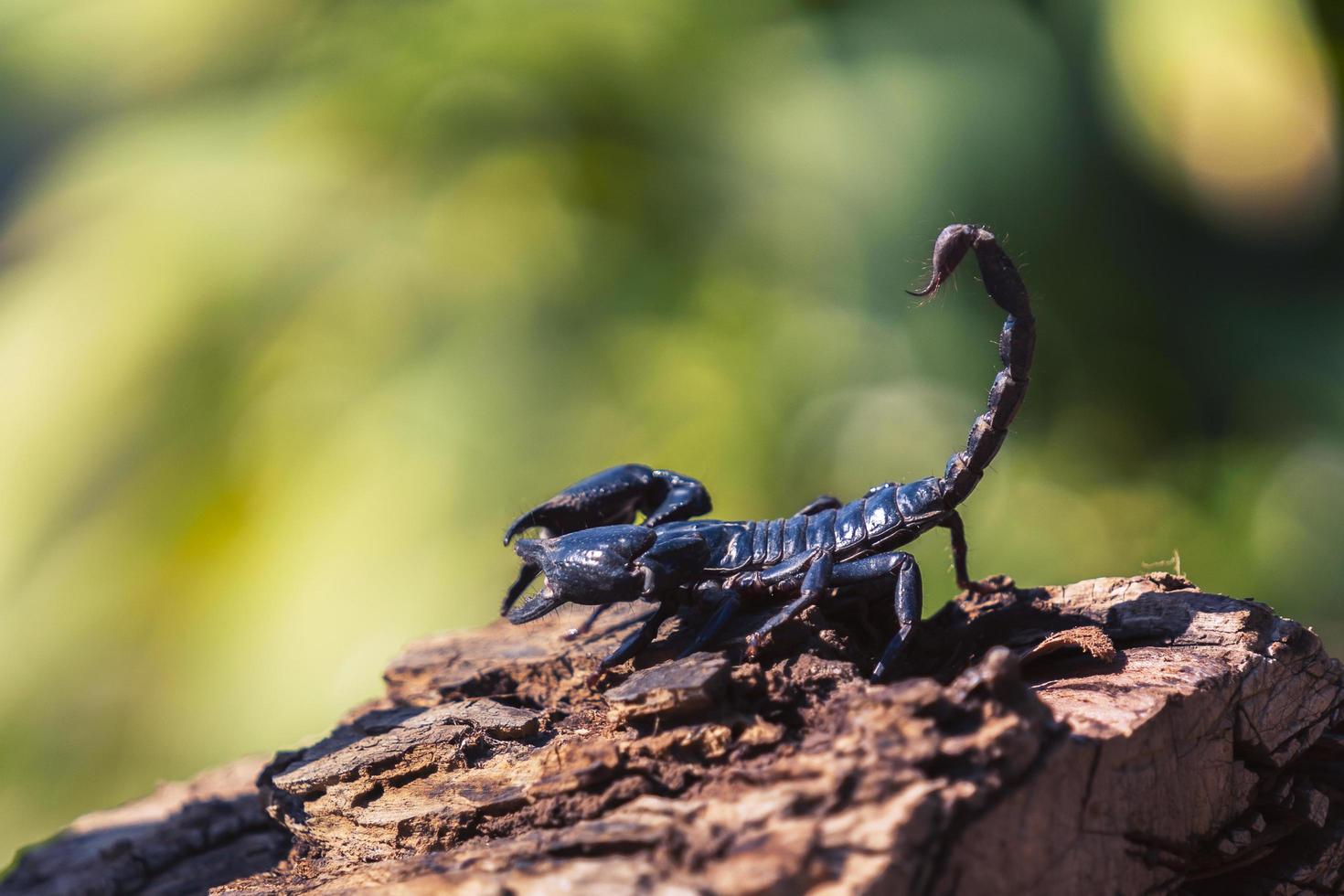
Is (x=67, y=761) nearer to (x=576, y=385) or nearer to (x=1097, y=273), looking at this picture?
(x=576, y=385)

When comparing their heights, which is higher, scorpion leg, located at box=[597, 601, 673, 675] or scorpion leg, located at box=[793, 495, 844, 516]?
scorpion leg, located at box=[793, 495, 844, 516]

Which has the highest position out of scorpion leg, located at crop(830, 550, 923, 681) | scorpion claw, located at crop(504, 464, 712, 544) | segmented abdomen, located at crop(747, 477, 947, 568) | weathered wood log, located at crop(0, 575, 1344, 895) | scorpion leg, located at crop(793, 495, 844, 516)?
scorpion claw, located at crop(504, 464, 712, 544)

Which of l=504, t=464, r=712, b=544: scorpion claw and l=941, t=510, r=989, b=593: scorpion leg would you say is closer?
l=941, t=510, r=989, b=593: scorpion leg

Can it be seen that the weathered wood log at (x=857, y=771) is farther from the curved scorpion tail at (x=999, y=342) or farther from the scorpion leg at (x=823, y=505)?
the scorpion leg at (x=823, y=505)

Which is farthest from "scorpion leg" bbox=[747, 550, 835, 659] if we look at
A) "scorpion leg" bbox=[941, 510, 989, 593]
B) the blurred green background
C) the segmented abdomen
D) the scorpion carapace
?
the blurred green background

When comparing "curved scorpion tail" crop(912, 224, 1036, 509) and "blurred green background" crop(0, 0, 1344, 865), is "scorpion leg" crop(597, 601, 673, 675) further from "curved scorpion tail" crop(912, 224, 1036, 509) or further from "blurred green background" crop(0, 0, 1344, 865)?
"blurred green background" crop(0, 0, 1344, 865)

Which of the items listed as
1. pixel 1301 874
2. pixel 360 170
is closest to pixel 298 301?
pixel 360 170

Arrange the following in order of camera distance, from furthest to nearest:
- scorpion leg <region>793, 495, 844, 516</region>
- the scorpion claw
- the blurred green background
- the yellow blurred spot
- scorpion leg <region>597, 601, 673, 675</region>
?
the blurred green background → the yellow blurred spot → scorpion leg <region>793, 495, 844, 516</region> → the scorpion claw → scorpion leg <region>597, 601, 673, 675</region>
